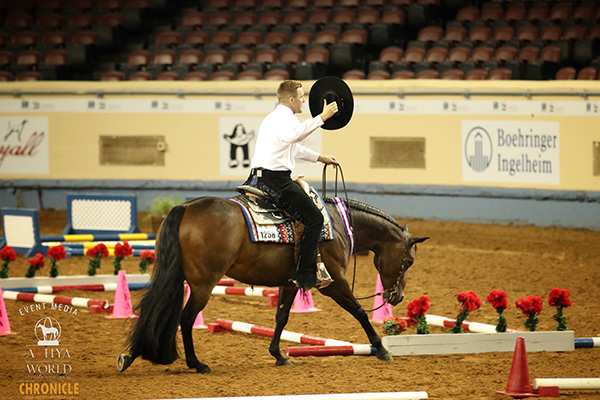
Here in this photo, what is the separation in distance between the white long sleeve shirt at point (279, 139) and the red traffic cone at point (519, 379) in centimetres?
244

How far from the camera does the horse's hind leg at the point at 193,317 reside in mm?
7305

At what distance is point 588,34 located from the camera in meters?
17.5

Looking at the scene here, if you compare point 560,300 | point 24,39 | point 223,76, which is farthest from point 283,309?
point 24,39

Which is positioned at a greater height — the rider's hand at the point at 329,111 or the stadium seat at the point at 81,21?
the stadium seat at the point at 81,21

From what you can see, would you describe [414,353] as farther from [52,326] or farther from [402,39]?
[402,39]

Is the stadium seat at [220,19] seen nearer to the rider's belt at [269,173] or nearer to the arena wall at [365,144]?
the arena wall at [365,144]

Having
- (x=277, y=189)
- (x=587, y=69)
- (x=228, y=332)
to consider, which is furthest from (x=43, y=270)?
(x=587, y=69)

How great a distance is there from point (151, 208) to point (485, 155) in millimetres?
6563

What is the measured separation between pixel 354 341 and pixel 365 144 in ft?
30.0

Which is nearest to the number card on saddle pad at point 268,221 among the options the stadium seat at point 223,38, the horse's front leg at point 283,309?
the horse's front leg at point 283,309

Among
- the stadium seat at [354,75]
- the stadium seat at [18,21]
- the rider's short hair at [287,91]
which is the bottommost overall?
the rider's short hair at [287,91]
